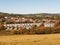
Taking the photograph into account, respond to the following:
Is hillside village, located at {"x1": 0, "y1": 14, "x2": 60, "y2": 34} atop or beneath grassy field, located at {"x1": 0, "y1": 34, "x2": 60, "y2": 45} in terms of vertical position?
beneath

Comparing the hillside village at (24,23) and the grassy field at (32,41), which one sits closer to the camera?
the grassy field at (32,41)

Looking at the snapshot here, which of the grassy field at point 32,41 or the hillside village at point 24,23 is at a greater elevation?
the grassy field at point 32,41

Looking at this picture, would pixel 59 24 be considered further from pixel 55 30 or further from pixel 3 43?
pixel 3 43

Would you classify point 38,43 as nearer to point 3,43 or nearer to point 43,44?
point 43,44

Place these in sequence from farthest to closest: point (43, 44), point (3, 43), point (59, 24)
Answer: point (59, 24) → point (3, 43) → point (43, 44)

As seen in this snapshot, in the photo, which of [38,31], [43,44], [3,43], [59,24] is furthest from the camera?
[59,24]

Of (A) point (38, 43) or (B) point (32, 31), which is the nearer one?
(A) point (38, 43)

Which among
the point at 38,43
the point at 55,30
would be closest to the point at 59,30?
the point at 55,30

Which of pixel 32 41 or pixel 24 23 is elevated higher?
pixel 32 41

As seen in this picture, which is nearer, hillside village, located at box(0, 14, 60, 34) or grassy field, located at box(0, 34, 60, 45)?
grassy field, located at box(0, 34, 60, 45)

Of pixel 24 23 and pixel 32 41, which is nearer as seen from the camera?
pixel 32 41
